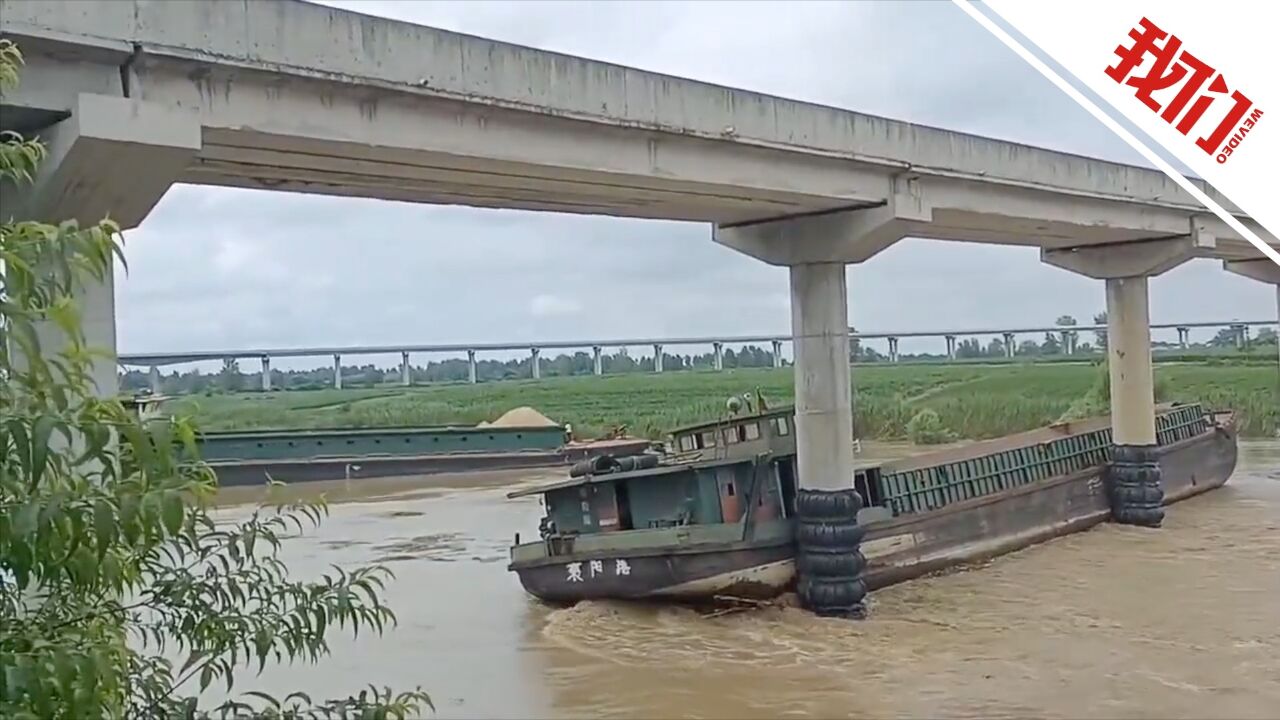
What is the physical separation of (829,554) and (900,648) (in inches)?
73.5

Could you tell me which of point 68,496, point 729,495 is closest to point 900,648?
point 729,495

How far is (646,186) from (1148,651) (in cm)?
744

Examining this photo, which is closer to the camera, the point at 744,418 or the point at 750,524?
the point at 750,524

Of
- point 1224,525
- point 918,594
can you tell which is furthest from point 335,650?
point 1224,525

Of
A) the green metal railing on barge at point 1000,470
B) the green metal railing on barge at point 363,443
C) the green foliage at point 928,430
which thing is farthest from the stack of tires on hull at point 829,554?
the green foliage at point 928,430

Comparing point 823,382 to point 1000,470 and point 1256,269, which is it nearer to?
point 1000,470

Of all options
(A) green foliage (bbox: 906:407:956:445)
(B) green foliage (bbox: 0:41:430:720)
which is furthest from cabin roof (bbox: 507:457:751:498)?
(A) green foliage (bbox: 906:407:956:445)

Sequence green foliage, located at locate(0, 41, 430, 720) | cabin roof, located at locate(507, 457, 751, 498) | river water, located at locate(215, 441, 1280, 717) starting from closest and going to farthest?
green foliage, located at locate(0, 41, 430, 720), river water, located at locate(215, 441, 1280, 717), cabin roof, located at locate(507, 457, 751, 498)

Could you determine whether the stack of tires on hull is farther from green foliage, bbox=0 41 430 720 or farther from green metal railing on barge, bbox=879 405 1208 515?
green foliage, bbox=0 41 430 720

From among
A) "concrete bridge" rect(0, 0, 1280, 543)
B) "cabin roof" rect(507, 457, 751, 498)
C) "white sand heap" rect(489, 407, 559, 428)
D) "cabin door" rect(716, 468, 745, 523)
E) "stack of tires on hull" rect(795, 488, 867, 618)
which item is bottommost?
"stack of tires on hull" rect(795, 488, 867, 618)

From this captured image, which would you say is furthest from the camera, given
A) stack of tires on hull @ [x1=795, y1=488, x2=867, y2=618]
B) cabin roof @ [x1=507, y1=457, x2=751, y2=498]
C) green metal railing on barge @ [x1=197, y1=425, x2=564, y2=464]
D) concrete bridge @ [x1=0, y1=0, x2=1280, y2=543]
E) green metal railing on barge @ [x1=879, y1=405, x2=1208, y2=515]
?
green metal railing on barge @ [x1=197, y1=425, x2=564, y2=464]

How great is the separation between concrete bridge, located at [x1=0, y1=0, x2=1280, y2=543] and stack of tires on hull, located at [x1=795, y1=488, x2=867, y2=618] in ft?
0.80

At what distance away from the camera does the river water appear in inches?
443

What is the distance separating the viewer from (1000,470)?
19891 mm
